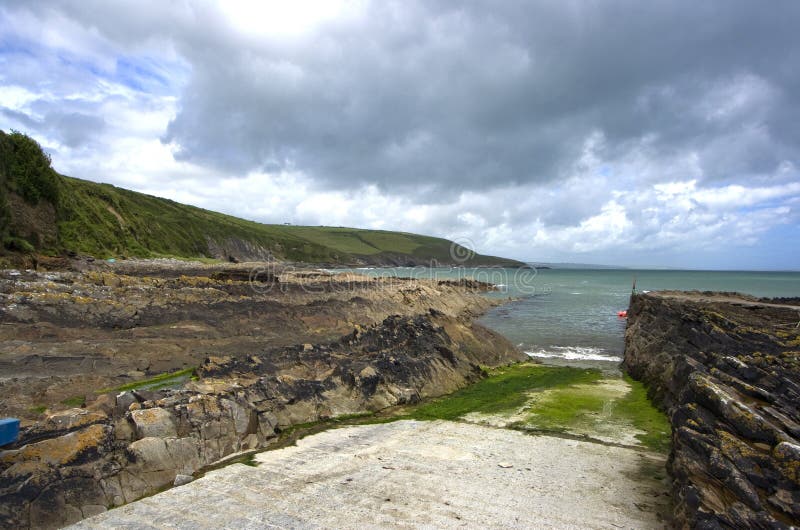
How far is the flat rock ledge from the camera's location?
8.63m

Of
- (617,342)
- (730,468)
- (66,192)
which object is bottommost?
(617,342)

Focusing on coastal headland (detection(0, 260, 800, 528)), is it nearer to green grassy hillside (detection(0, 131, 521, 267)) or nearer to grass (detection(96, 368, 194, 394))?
grass (detection(96, 368, 194, 394))

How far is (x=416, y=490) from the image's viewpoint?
32.3ft

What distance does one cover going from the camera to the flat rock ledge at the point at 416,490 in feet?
28.3

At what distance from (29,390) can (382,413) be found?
11.6 meters

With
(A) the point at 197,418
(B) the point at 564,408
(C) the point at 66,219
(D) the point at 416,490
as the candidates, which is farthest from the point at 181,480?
(C) the point at 66,219

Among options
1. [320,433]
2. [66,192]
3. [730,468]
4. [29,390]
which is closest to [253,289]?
[29,390]

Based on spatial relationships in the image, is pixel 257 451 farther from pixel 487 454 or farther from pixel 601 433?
pixel 601 433

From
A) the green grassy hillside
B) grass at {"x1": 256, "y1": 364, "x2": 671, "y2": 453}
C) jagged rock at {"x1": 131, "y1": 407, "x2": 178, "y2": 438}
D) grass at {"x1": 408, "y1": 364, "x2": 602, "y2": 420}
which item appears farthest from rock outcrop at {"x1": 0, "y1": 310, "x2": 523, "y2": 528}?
the green grassy hillside

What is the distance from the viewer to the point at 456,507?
9.19m

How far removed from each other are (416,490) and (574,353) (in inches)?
1025

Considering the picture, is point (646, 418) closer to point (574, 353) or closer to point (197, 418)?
point (197, 418)

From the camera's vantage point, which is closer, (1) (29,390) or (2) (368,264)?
(1) (29,390)

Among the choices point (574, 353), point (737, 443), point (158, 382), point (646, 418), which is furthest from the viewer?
point (574, 353)
